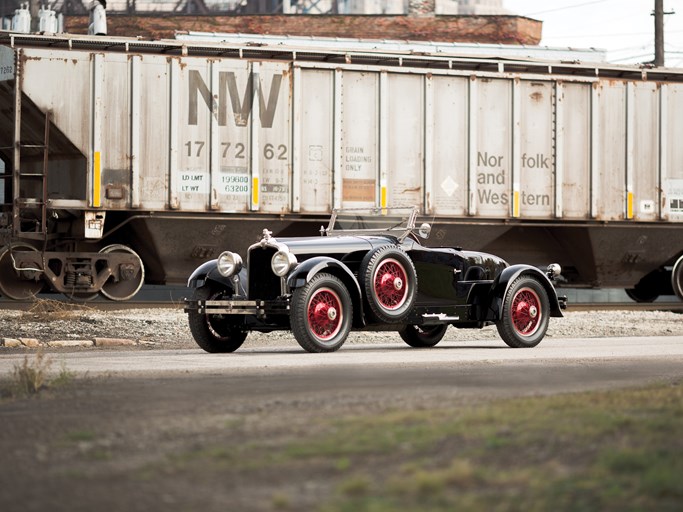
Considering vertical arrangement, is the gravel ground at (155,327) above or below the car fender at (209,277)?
below

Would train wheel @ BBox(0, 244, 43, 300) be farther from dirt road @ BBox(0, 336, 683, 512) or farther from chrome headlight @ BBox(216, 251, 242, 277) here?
chrome headlight @ BBox(216, 251, 242, 277)

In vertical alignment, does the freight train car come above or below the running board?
above

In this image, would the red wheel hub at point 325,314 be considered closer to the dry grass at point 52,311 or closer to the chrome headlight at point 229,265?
the chrome headlight at point 229,265

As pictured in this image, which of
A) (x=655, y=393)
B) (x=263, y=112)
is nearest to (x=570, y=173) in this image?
(x=263, y=112)

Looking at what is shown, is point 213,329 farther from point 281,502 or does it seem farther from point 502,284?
point 281,502

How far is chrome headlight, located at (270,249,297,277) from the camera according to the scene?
1155cm

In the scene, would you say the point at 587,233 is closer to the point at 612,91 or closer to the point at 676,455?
the point at 612,91

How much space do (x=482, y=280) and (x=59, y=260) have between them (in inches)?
310

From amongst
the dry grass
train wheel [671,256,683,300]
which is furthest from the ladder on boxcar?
train wheel [671,256,683,300]

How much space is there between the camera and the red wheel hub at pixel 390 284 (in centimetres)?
1190

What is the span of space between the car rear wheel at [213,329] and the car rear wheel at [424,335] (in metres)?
2.25

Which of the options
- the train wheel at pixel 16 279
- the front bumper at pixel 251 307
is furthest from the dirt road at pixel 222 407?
the train wheel at pixel 16 279

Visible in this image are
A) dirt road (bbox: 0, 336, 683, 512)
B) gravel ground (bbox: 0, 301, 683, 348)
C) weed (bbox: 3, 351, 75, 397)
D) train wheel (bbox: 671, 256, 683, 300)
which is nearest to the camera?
dirt road (bbox: 0, 336, 683, 512)

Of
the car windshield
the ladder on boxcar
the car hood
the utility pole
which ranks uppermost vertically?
the utility pole
